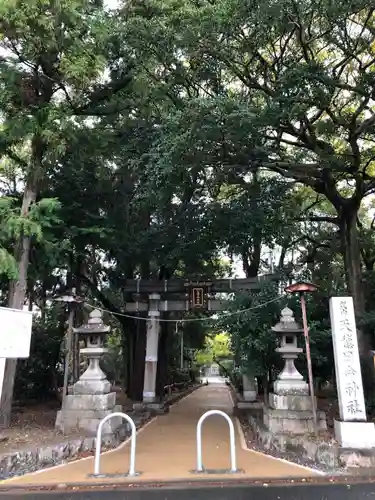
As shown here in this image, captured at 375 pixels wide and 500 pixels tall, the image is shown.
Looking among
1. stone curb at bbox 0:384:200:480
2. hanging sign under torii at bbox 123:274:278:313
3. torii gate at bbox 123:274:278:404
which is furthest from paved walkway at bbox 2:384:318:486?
hanging sign under torii at bbox 123:274:278:313

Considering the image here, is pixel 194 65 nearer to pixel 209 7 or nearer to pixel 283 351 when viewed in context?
pixel 209 7

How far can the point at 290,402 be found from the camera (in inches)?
332

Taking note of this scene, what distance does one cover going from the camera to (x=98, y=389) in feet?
30.6

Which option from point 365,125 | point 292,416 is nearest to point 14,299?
point 292,416

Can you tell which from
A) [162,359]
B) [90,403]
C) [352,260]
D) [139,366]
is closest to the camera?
[90,403]

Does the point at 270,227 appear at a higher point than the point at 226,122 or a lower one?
lower

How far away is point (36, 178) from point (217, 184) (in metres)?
5.84

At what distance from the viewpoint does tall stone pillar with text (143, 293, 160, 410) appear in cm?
1387

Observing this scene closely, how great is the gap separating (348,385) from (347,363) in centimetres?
39

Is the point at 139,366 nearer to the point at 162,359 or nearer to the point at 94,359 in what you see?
the point at 162,359

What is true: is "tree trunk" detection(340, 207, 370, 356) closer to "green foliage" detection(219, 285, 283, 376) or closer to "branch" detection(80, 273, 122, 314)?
"green foliage" detection(219, 285, 283, 376)

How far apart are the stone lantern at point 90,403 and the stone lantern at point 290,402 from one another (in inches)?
141

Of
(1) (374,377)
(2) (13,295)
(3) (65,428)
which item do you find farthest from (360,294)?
(2) (13,295)

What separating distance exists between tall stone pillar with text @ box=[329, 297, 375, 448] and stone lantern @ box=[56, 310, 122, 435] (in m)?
4.82
